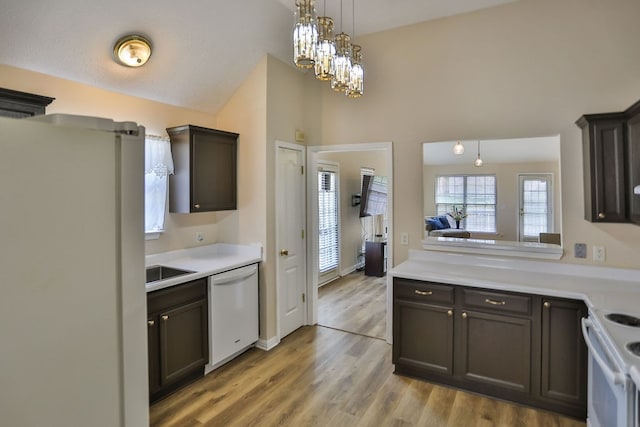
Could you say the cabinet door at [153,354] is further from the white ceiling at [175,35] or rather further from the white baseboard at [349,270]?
the white baseboard at [349,270]

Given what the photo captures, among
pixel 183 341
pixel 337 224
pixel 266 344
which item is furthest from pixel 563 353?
pixel 337 224

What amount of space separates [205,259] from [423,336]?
214 cm

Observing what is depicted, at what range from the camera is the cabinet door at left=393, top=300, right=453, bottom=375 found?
2.82 m

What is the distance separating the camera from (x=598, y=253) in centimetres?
272

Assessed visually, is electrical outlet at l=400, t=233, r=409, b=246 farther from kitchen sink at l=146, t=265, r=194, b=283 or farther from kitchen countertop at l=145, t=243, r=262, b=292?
kitchen sink at l=146, t=265, r=194, b=283

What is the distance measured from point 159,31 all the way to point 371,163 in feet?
16.8

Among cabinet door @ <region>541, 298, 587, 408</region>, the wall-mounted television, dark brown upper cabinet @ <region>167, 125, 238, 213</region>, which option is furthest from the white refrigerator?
the wall-mounted television

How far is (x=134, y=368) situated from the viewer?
3.77 ft

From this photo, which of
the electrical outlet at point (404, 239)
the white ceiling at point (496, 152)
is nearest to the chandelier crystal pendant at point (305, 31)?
the electrical outlet at point (404, 239)

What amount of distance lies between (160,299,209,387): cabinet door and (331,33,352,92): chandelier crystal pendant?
6.79 feet

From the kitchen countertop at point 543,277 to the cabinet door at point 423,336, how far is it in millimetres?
282

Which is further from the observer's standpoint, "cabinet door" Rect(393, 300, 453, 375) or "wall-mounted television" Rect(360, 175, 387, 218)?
"wall-mounted television" Rect(360, 175, 387, 218)

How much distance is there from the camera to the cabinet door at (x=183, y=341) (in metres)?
2.64

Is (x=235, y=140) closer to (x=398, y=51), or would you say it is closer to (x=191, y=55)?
(x=191, y=55)
